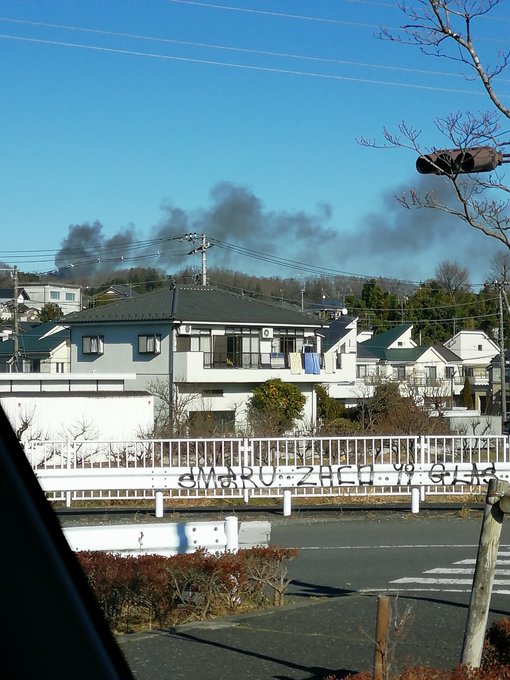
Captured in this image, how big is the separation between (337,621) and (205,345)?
36.1 meters

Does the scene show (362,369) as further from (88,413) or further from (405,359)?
(88,413)

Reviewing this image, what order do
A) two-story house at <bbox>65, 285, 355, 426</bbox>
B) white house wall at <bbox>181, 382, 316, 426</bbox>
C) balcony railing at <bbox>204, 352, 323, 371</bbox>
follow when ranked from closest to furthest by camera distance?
white house wall at <bbox>181, 382, 316, 426</bbox>
two-story house at <bbox>65, 285, 355, 426</bbox>
balcony railing at <bbox>204, 352, 323, 371</bbox>

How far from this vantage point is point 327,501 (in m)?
16.8

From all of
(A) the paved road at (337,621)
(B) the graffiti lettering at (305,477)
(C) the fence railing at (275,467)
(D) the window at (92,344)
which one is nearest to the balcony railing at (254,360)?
(D) the window at (92,344)

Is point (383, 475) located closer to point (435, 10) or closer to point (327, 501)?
point (327, 501)

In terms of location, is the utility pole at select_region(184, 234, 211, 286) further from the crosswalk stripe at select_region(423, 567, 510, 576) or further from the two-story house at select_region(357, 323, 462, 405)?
the crosswalk stripe at select_region(423, 567, 510, 576)

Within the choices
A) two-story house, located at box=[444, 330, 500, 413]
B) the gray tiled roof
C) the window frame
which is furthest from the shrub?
two-story house, located at box=[444, 330, 500, 413]

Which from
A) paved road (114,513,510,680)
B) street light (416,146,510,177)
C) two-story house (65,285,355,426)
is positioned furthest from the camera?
two-story house (65,285,355,426)

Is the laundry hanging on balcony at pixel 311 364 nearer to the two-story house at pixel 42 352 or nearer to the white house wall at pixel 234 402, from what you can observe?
the white house wall at pixel 234 402

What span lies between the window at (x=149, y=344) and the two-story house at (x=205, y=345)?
5 centimetres

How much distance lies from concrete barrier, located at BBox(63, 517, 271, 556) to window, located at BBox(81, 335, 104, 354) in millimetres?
A: 36323

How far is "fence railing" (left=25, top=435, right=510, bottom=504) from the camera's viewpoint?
15773 millimetres

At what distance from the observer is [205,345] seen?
43.3 m

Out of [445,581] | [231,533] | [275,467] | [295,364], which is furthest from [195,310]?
[231,533]
